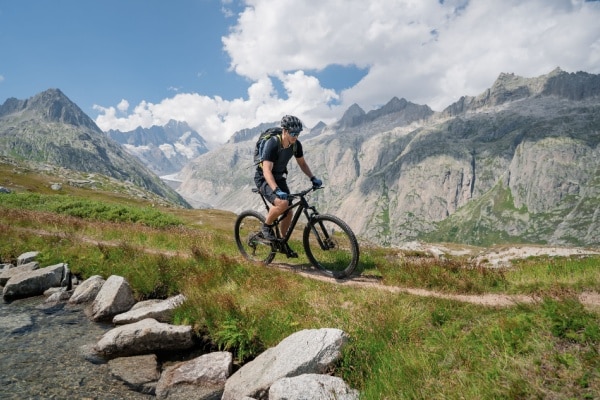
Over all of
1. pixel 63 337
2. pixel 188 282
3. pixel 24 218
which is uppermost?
pixel 24 218

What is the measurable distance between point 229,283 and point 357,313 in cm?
456

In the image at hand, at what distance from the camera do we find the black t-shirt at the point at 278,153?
40.2 feet

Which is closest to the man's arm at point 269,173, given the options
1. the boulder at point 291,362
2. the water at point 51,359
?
the boulder at point 291,362

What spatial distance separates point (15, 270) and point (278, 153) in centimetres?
1105

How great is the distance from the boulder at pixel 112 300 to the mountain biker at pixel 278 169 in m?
4.51

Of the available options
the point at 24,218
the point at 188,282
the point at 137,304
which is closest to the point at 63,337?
the point at 137,304

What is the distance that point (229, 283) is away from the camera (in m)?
11.4

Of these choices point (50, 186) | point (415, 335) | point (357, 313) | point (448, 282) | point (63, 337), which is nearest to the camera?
point (415, 335)

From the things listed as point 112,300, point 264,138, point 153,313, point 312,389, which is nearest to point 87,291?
point 112,300

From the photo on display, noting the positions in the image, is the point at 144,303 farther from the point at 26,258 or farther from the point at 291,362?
the point at 26,258

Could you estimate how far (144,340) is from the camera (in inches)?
352

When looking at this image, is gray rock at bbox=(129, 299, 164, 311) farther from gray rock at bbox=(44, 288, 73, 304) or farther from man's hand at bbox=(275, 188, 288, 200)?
man's hand at bbox=(275, 188, 288, 200)

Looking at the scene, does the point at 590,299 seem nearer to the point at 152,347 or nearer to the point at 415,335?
the point at 415,335

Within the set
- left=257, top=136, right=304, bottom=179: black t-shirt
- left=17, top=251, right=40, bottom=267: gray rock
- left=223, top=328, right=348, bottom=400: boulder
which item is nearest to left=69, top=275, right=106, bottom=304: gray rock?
left=17, top=251, right=40, bottom=267: gray rock
